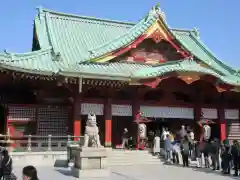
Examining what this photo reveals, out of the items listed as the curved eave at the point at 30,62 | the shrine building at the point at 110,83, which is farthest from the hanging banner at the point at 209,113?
the curved eave at the point at 30,62

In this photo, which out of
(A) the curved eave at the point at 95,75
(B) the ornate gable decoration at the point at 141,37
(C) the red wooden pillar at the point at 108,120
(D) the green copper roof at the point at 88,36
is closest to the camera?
(A) the curved eave at the point at 95,75

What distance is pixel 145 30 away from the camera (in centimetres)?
2142

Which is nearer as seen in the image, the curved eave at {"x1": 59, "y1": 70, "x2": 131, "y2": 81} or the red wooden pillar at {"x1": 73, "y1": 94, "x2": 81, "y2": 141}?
the curved eave at {"x1": 59, "y1": 70, "x2": 131, "y2": 81}

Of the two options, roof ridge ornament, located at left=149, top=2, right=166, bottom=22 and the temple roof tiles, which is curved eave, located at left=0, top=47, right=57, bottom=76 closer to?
the temple roof tiles

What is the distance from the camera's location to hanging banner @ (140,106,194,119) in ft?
68.9

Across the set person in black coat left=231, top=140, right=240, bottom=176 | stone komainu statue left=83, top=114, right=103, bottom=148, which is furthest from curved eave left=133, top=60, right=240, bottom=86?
person in black coat left=231, top=140, right=240, bottom=176

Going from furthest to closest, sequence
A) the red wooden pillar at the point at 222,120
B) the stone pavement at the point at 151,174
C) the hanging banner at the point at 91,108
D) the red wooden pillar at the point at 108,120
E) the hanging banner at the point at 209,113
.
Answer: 1. the red wooden pillar at the point at 222,120
2. the hanging banner at the point at 209,113
3. the hanging banner at the point at 91,108
4. the red wooden pillar at the point at 108,120
5. the stone pavement at the point at 151,174

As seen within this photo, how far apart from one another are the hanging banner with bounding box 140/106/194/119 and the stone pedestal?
8.22 metres

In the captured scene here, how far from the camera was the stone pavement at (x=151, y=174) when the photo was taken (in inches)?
514

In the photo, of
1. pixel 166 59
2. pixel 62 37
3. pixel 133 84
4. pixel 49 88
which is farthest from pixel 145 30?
pixel 49 88

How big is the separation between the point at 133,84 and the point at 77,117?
3634mm

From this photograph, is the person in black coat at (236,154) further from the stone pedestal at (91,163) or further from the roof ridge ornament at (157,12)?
the roof ridge ornament at (157,12)

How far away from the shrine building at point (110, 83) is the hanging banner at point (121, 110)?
0.06 meters

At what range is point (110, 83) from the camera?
18875 millimetres
